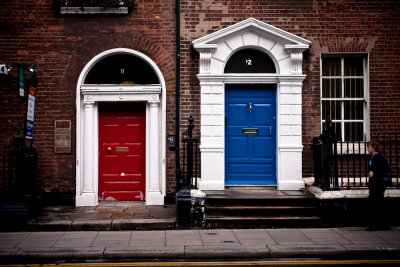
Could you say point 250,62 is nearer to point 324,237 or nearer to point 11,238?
point 324,237

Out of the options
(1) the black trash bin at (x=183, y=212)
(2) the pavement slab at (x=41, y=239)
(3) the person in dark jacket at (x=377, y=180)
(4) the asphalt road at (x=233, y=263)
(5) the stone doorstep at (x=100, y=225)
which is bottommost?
(4) the asphalt road at (x=233, y=263)

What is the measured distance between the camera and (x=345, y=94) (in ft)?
35.3

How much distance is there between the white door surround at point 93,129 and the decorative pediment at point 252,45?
1177mm

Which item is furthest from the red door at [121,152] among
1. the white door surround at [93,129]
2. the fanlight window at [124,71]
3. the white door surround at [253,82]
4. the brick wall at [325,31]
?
the brick wall at [325,31]

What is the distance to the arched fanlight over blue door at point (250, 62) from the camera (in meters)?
10.5

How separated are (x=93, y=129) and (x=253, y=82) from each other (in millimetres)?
3792

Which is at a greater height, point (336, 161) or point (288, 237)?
point (336, 161)

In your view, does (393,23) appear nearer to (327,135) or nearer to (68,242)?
(327,135)

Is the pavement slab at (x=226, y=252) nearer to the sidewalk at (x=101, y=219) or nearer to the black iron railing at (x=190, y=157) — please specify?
the sidewalk at (x=101, y=219)

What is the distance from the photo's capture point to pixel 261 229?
856cm

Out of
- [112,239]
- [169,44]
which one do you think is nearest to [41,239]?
[112,239]

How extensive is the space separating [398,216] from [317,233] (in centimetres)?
200

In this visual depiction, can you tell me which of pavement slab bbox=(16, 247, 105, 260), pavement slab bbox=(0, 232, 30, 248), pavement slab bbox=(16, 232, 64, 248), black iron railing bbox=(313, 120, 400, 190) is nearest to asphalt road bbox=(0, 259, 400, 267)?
pavement slab bbox=(16, 247, 105, 260)

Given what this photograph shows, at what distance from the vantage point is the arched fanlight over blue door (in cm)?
1047
